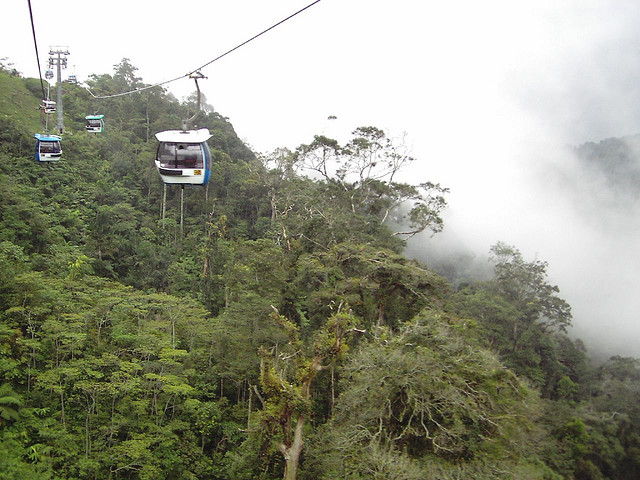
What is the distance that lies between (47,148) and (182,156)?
1262 cm

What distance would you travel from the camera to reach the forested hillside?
9219 millimetres

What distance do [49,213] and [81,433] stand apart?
13.4 metres

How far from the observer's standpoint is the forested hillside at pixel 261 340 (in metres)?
9.22

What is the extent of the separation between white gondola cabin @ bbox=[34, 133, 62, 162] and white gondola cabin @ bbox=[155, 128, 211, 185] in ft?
38.9

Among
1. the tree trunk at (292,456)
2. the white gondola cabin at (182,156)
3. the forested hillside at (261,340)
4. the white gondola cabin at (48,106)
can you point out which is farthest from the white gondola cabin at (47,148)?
the tree trunk at (292,456)

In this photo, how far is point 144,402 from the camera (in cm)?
1077

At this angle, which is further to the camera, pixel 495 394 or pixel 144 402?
pixel 144 402

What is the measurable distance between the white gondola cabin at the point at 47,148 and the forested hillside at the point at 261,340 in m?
1.84

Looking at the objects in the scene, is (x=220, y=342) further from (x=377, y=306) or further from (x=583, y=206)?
(x=583, y=206)

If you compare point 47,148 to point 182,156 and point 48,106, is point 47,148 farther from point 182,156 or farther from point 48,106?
point 182,156

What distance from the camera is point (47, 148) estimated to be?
17.7 metres

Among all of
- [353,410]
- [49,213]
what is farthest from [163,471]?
[49,213]

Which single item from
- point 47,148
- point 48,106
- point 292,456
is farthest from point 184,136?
point 48,106

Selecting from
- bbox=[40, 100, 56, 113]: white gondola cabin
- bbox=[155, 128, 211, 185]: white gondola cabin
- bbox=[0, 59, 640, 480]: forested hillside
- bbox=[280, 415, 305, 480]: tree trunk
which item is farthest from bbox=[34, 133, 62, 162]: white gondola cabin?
bbox=[280, 415, 305, 480]: tree trunk
